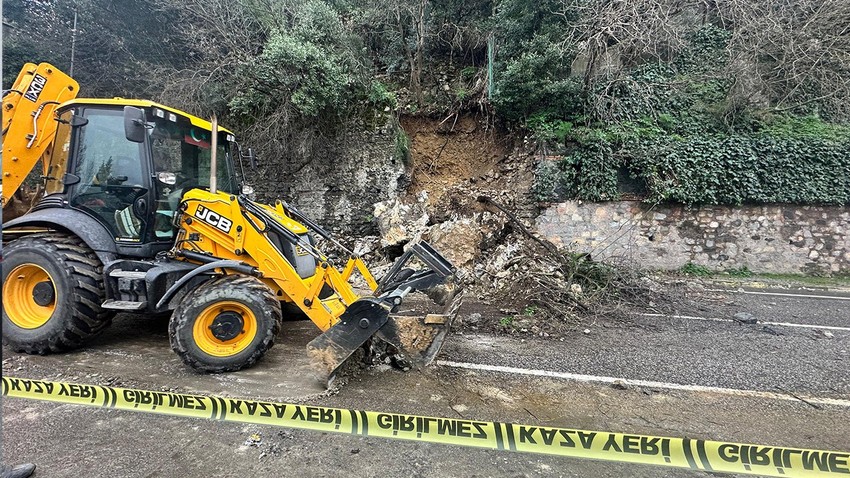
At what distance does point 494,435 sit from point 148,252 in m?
4.22

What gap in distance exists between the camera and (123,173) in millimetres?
4379

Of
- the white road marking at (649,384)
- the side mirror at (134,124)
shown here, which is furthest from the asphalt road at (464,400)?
the side mirror at (134,124)

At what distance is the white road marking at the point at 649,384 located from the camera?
3.66 meters

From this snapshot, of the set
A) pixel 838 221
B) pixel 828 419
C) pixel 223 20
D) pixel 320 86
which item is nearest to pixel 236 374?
pixel 828 419

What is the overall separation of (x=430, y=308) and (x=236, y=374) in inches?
113

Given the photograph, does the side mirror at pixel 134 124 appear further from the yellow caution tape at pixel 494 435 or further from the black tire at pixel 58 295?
the yellow caution tape at pixel 494 435

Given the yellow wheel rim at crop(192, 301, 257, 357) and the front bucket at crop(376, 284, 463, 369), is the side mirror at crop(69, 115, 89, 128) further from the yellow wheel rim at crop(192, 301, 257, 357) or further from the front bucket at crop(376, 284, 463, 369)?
the front bucket at crop(376, 284, 463, 369)

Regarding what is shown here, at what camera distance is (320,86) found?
9.16 m

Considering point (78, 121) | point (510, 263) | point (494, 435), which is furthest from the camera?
point (510, 263)

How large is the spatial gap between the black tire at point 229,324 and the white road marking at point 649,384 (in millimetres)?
1843

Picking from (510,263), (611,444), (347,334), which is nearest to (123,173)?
(347,334)

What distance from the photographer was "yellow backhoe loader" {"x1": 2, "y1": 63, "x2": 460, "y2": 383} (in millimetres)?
3854

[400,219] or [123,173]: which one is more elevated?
[123,173]

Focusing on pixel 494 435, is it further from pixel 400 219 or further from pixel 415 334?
pixel 400 219
